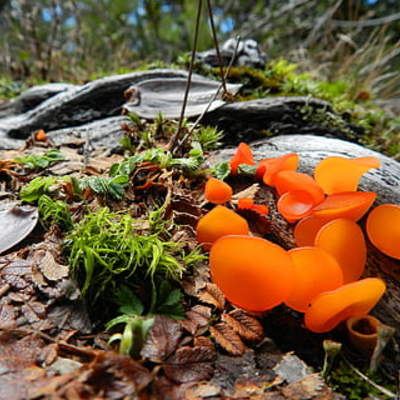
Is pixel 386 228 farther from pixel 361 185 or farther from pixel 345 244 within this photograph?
pixel 361 185

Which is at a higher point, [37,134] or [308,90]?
[308,90]

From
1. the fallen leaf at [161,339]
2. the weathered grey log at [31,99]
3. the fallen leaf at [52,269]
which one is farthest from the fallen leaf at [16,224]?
the weathered grey log at [31,99]

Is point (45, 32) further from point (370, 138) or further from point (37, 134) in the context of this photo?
point (370, 138)

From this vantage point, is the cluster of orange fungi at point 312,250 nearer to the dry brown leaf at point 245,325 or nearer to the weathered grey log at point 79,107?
the dry brown leaf at point 245,325

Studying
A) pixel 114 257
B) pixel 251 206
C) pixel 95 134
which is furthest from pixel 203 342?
pixel 95 134

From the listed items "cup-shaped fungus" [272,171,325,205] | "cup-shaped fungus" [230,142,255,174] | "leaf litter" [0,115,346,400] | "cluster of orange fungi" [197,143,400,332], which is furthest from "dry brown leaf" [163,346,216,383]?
"cup-shaped fungus" [230,142,255,174]

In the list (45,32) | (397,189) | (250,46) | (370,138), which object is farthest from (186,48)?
(397,189)
